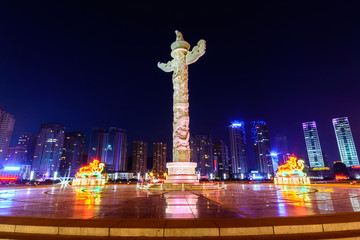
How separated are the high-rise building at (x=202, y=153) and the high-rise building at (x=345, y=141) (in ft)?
299

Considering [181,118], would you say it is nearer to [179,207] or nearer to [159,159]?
[179,207]

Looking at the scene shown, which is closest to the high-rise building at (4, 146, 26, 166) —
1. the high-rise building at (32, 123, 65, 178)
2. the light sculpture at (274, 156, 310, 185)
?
the high-rise building at (32, 123, 65, 178)

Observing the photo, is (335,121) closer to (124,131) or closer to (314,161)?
(314,161)

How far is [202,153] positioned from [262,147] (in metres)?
37.3

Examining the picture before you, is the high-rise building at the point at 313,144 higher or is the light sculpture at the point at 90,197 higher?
the high-rise building at the point at 313,144

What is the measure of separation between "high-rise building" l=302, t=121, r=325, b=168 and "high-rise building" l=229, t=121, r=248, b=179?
233 feet

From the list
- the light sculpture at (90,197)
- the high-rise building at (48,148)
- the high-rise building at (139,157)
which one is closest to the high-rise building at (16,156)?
the high-rise building at (48,148)

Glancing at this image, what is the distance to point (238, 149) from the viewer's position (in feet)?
374

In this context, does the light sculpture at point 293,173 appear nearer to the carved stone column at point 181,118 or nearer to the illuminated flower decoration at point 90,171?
the carved stone column at point 181,118

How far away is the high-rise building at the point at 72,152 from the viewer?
Result: 118m

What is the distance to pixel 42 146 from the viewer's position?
113188mm

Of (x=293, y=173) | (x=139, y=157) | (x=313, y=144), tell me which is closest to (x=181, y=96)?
(x=293, y=173)

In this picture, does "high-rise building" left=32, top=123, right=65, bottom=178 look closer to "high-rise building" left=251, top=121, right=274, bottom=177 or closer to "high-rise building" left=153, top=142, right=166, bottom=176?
"high-rise building" left=153, top=142, right=166, bottom=176

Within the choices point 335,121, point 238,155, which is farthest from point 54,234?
point 335,121
